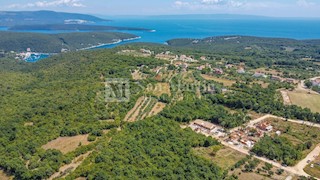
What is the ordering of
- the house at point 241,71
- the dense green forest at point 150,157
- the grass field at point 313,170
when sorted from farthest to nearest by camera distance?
the house at point 241,71
the grass field at point 313,170
the dense green forest at point 150,157

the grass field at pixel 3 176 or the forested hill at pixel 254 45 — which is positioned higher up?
the forested hill at pixel 254 45

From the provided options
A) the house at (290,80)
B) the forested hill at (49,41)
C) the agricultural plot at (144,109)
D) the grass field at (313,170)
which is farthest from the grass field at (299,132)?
the forested hill at (49,41)

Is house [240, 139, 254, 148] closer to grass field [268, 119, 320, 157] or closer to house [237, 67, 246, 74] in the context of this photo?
grass field [268, 119, 320, 157]

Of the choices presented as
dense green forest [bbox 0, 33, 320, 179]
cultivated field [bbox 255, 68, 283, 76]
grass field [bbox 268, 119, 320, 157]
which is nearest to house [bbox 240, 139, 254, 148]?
dense green forest [bbox 0, 33, 320, 179]

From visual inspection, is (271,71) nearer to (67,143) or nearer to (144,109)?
(144,109)

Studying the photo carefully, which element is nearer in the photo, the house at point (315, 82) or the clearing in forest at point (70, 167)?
the clearing in forest at point (70, 167)

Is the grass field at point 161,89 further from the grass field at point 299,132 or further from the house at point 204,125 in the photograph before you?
the grass field at point 299,132

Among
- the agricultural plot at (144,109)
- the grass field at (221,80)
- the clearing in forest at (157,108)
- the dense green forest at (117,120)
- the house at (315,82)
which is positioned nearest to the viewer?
the dense green forest at (117,120)
